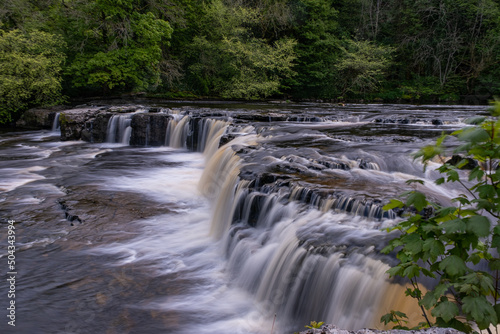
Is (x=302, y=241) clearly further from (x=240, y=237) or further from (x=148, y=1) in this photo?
(x=148, y=1)

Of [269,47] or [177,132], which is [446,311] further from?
[269,47]

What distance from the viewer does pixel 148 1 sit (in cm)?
2047

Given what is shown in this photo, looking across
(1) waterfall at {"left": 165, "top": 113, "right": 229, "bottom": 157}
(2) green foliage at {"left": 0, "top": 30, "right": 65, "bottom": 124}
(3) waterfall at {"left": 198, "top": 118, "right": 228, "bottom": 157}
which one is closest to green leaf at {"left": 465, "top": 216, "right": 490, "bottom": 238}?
(3) waterfall at {"left": 198, "top": 118, "right": 228, "bottom": 157}

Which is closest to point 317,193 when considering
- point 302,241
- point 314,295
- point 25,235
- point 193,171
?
point 302,241

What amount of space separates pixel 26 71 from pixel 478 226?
714 inches

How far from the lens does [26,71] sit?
15742mm

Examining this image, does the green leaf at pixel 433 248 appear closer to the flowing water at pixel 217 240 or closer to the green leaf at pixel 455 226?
the green leaf at pixel 455 226

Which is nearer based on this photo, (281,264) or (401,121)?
(281,264)

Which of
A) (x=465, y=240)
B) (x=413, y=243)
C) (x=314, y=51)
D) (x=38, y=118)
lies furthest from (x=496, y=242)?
(x=314, y=51)

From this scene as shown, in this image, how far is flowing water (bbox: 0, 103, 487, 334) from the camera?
382cm

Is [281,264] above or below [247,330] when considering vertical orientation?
A: above

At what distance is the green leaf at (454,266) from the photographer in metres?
1.89

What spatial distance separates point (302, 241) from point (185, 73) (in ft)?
72.7

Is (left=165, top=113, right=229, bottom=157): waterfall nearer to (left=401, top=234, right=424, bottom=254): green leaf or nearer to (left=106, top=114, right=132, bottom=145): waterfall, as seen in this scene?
(left=106, top=114, right=132, bottom=145): waterfall
